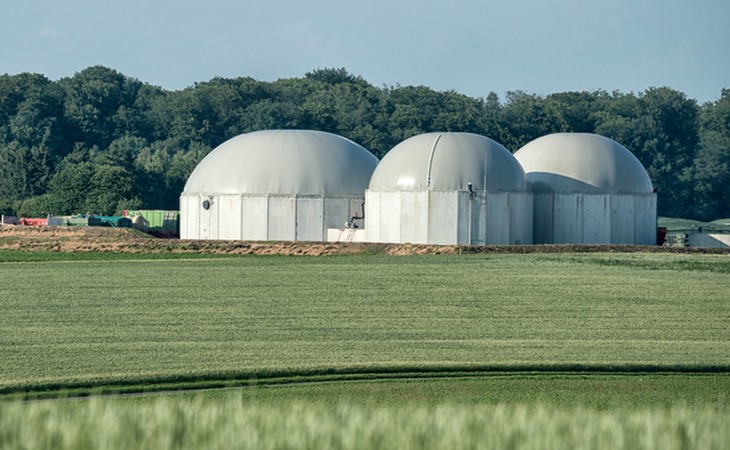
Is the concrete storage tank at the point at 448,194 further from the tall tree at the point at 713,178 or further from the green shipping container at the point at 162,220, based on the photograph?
the tall tree at the point at 713,178

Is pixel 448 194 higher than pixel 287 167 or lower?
lower

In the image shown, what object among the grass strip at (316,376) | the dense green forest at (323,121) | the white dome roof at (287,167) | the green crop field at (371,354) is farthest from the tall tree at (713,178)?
the grass strip at (316,376)

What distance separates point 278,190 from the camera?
64.4 metres

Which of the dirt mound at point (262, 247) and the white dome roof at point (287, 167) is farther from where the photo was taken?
the white dome roof at point (287, 167)

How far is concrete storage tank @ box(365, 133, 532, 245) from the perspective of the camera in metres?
59.2

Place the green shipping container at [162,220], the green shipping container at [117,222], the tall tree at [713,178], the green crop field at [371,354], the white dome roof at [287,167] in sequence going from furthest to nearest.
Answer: the tall tree at [713,178], the green shipping container at [162,220], the green shipping container at [117,222], the white dome roof at [287,167], the green crop field at [371,354]

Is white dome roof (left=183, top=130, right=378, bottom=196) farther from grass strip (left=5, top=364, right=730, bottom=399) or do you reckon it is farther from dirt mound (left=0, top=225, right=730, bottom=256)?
grass strip (left=5, top=364, right=730, bottom=399)

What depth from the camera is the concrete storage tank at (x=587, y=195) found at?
212 feet

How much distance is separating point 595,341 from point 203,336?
29.4 feet

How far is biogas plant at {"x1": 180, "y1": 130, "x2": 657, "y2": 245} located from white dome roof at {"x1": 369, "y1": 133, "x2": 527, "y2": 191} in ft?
0.19

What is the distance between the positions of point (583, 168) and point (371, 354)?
1653 inches

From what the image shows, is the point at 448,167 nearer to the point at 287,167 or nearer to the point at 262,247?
the point at 287,167

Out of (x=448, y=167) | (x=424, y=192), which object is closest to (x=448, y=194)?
(x=424, y=192)

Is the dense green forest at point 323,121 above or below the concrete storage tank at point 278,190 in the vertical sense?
above
